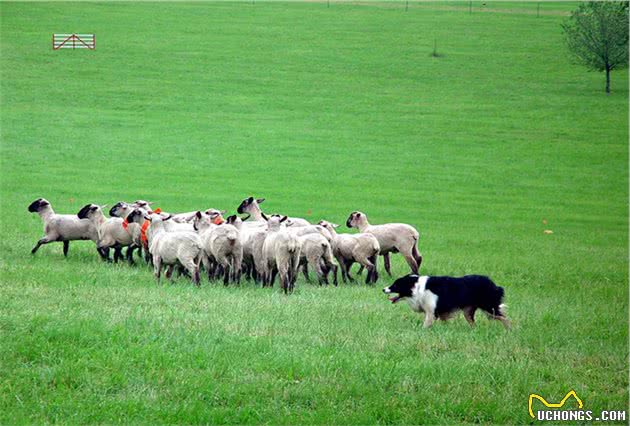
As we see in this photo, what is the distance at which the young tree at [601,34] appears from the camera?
6112 centimetres

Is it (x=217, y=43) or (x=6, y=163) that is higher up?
(x=217, y=43)

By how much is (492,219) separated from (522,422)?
26321 millimetres

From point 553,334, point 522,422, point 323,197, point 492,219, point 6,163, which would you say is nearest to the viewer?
point 522,422

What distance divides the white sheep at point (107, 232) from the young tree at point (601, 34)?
155 feet

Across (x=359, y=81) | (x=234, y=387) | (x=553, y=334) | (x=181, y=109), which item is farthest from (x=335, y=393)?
(x=359, y=81)

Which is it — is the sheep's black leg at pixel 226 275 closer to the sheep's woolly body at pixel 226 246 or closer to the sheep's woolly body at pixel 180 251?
the sheep's woolly body at pixel 226 246

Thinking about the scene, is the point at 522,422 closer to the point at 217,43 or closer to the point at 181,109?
the point at 181,109

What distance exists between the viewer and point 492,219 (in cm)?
3600

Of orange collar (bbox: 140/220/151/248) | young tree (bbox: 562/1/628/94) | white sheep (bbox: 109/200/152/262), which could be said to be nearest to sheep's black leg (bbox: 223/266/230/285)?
orange collar (bbox: 140/220/151/248)

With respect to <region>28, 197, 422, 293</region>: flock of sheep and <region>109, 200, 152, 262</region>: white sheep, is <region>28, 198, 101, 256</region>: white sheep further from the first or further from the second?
<region>109, 200, 152, 262</region>: white sheep

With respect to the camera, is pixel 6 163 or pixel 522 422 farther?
pixel 6 163

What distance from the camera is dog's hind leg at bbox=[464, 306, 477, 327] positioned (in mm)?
13828

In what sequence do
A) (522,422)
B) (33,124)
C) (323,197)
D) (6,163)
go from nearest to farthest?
1. (522,422)
2. (323,197)
3. (6,163)
4. (33,124)

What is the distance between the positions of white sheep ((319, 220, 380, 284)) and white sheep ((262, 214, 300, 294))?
199 cm
